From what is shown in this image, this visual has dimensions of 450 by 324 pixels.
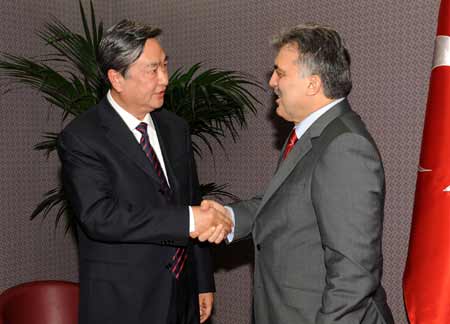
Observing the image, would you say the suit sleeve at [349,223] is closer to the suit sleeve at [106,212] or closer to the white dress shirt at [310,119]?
the white dress shirt at [310,119]

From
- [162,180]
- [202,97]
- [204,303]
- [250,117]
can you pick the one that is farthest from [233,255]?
[162,180]

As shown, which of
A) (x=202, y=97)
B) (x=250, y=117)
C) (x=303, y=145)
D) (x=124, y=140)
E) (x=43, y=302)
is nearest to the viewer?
(x=303, y=145)

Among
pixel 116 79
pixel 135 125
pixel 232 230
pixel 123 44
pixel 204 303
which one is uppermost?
pixel 123 44

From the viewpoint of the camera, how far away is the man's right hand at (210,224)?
88.0 inches

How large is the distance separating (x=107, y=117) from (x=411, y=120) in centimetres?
174

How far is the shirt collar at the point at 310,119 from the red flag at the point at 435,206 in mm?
849

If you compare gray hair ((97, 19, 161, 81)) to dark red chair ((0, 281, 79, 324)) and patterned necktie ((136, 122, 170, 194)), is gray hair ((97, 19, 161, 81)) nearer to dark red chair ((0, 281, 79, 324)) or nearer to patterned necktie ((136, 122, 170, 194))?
patterned necktie ((136, 122, 170, 194))

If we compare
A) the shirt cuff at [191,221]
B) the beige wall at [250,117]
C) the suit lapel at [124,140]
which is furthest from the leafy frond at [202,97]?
the shirt cuff at [191,221]

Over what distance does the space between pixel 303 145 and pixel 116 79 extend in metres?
0.88

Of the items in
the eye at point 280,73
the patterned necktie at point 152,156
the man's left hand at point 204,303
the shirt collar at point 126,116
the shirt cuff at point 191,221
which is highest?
the eye at point 280,73

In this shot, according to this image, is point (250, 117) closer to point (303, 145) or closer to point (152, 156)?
point (152, 156)

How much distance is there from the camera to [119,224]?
2.12 m

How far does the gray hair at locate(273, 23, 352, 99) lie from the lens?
1.86m

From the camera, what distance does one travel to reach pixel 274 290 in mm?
1889
